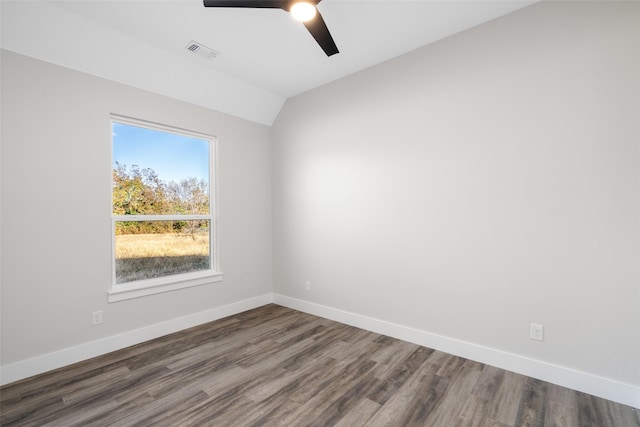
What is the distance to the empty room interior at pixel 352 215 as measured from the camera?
201cm

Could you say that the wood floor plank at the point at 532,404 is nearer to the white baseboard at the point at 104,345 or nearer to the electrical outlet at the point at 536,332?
the electrical outlet at the point at 536,332

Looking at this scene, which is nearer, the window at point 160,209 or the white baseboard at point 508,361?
the white baseboard at point 508,361

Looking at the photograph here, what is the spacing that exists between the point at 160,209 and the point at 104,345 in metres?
1.40

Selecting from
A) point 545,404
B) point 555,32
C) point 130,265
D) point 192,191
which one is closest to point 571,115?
point 555,32

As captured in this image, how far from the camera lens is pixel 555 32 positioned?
2197 mm

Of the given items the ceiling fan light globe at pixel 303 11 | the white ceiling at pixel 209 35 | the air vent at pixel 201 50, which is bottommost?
the ceiling fan light globe at pixel 303 11

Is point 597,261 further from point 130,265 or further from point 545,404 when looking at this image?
point 130,265

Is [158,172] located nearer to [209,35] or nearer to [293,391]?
[209,35]

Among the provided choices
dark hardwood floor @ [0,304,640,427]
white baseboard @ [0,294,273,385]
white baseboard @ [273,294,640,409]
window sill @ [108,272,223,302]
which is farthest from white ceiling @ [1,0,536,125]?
white baseboard @ [273,294,640,409]

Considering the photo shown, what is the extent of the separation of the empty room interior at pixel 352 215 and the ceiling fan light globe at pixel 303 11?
0.03 meters

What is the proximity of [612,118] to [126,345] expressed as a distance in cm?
438

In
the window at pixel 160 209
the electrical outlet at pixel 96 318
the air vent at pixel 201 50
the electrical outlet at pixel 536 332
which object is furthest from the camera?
the window at pixel 160 209

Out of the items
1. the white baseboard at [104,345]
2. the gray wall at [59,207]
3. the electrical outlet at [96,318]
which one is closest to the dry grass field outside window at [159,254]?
the gray wall at [59,207]

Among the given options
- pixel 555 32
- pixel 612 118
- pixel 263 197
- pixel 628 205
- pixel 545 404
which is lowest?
pixel 545 404
